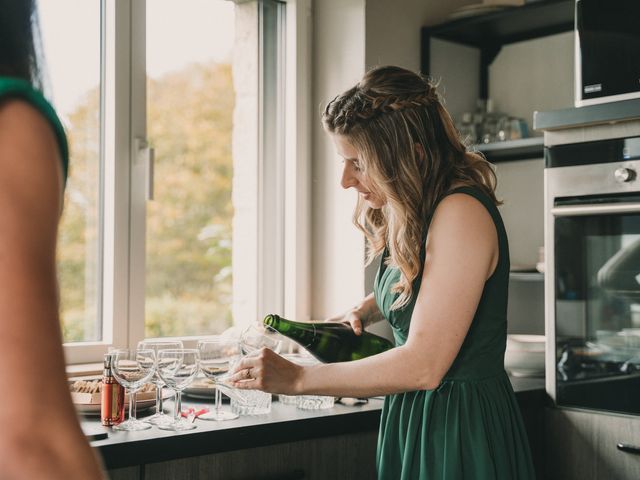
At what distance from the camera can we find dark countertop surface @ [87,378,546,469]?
1.41 metres

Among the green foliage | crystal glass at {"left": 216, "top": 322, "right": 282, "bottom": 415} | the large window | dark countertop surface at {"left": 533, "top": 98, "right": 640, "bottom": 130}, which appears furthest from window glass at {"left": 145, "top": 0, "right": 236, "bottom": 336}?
crystal glass at {"left": 216, "top": 322, "right": 282, "bottom": 415}

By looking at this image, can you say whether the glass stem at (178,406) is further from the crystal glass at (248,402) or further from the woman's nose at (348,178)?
the woman's nose at (348,178)

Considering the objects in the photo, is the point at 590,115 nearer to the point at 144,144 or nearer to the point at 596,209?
the point at 596,209

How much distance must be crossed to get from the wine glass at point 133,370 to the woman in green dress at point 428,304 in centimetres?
19

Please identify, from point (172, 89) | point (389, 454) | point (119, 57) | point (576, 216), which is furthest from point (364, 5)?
point (172, 89)

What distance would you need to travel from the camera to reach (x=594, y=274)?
6.75 ft

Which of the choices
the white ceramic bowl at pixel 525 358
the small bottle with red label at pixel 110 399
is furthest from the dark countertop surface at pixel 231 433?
the white ceramic bowl at pixel 525 358

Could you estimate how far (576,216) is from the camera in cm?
208

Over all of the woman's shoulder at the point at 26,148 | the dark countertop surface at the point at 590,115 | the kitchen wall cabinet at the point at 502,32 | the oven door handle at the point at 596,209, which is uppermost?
the kitchen wall cabinet at the point at 502,32

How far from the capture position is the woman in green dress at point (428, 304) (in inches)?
56.9

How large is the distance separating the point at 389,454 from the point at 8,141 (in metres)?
1.36

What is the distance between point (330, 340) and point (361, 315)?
0.40 feet

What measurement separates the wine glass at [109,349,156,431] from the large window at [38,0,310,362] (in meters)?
0.23

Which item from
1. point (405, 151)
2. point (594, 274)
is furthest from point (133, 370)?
point (594, 274)
